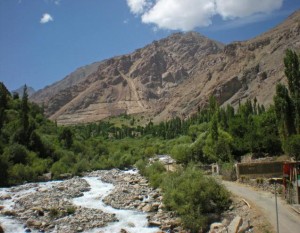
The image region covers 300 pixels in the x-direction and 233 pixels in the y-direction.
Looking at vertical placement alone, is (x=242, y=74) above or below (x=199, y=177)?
above

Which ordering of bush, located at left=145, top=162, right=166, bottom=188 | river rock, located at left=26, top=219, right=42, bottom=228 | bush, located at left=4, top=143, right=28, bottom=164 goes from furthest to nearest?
1. bush, located at left=4, top=143, right=28, bottom=164
2. bush, located at left=145, top=162, right=166, bottom=188
3. river rock, located at left=26, top=219, right=42, bottom=228

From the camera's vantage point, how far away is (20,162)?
155 feet

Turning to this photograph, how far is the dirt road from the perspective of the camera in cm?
1812

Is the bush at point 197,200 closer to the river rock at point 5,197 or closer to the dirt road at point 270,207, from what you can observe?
the dirt road at point 270,207

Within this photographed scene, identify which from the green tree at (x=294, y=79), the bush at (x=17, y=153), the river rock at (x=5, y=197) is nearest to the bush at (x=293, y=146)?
the green tree at (x=294, y=79)

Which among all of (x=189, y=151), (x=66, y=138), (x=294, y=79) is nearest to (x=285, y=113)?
(x=294, y=79)

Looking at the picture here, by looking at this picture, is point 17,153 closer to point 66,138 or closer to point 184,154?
point 66,138

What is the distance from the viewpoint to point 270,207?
21.5 meters

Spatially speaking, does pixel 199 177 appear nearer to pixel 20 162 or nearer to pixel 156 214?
pixel 156 214

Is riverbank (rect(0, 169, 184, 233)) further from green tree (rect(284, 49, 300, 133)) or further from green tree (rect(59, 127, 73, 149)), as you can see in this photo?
green tree (rect(59, 127, 73, 149))

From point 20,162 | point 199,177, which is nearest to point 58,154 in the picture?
point 20,162

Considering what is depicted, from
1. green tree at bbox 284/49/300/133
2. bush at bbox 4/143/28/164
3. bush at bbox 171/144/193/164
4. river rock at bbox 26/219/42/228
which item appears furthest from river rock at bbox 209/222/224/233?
bush at bbox 4/143/28/164

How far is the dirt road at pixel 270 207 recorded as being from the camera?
18125 mm

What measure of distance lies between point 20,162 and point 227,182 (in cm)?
2814
